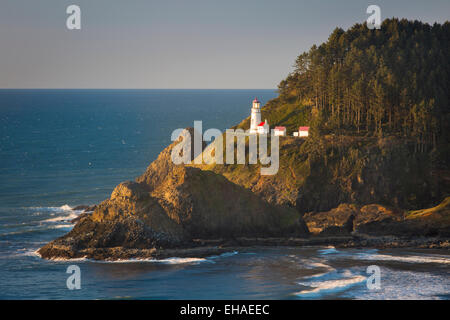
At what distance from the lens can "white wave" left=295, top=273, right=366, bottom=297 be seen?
188 feet

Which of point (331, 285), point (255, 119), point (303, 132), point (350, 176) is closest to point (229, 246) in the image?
point (331, 285)

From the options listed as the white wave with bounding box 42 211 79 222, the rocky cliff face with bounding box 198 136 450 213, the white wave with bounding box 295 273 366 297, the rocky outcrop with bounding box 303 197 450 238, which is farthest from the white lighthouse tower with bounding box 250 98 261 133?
the white wave with bounding box 295 273 366 297

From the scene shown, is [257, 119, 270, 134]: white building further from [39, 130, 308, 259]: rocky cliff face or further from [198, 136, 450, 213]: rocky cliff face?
[39, 130, 308, 259]: rocky cliff face

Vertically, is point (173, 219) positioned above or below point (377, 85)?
below

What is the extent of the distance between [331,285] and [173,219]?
22059mm

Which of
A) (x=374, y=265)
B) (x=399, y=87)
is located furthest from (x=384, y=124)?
(x=374, y=265)

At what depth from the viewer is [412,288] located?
59.1m

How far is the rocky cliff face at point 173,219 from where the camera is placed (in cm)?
7062

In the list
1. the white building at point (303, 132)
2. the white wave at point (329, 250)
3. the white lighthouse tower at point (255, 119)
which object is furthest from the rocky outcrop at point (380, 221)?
the white lighthouse tower at point (255, 119)

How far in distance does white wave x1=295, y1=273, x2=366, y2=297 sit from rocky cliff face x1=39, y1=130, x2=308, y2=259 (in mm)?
15683

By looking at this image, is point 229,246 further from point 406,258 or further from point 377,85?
point 377,85

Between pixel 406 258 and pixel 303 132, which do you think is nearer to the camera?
pixel 406 258

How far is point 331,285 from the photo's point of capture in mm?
60062

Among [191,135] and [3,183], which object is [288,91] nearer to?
[191,135]
